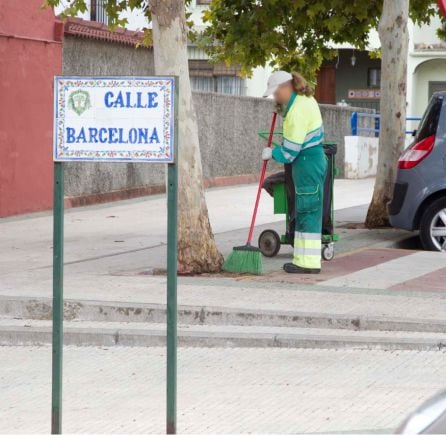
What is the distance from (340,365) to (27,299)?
298 cm

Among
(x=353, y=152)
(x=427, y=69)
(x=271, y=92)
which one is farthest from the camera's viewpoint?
(x=427, y=69)

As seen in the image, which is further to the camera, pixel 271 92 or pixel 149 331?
pixel 271 92

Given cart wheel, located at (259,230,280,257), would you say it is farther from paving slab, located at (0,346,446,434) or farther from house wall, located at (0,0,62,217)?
house wall, located at (0,0,62,217)

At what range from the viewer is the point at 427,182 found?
14.3 metres

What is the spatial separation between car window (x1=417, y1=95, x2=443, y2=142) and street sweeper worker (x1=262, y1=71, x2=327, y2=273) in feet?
9.68

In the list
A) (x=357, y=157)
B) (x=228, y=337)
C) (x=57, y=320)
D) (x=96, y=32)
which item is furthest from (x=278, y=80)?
(x=357, y=157)

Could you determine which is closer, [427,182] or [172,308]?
[172,308]

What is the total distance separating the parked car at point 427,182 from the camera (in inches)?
→ 561

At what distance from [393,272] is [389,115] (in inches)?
192

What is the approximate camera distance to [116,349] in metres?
9.17

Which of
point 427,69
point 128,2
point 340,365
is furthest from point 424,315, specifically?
point 427,69

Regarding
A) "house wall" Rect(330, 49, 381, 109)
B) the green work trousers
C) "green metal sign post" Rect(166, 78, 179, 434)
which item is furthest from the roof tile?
"house wall" Rect(330, 49, 381, 109)

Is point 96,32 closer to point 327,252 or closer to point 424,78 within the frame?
point 327,252

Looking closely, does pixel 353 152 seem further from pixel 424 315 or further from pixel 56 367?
pixel 56 367
